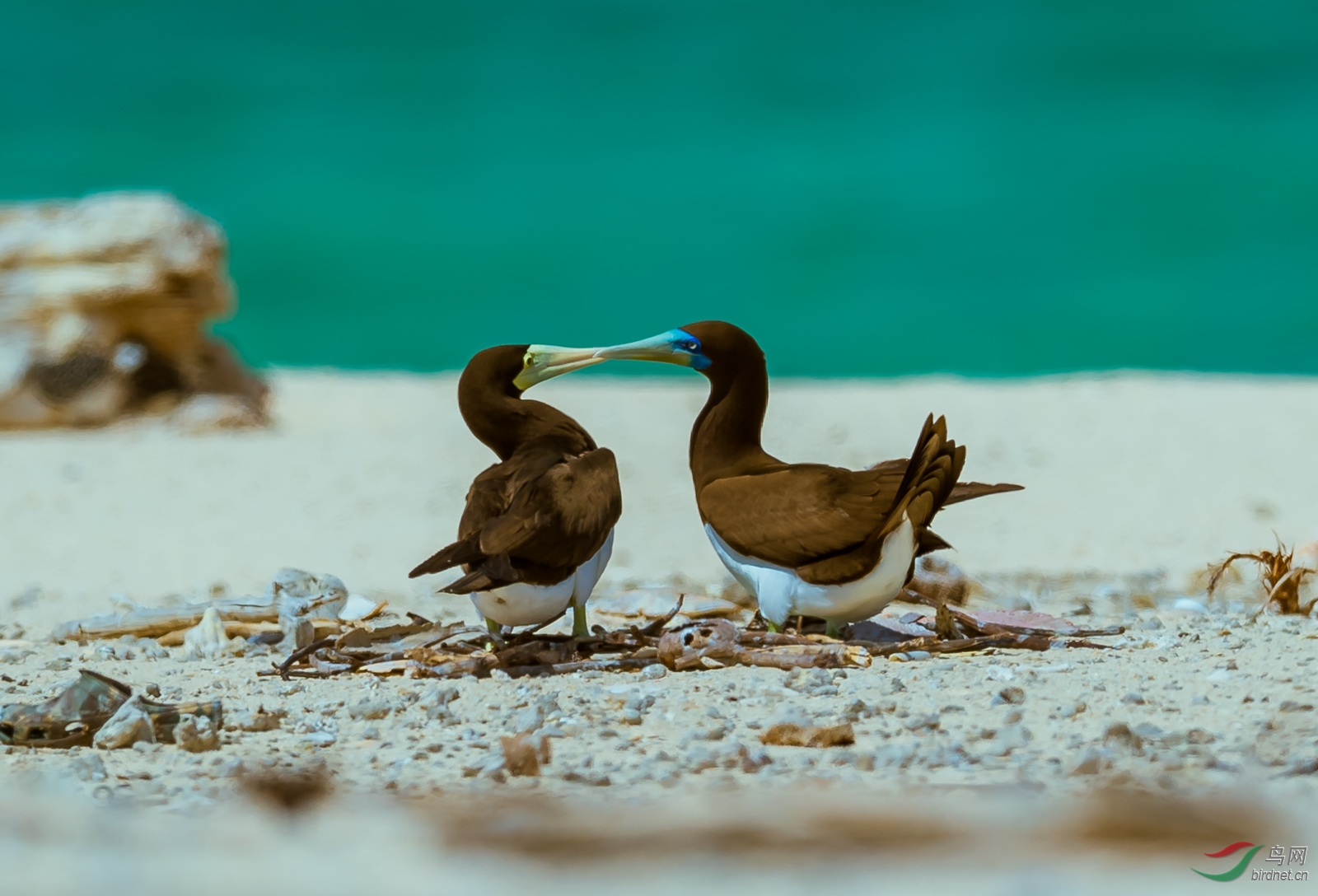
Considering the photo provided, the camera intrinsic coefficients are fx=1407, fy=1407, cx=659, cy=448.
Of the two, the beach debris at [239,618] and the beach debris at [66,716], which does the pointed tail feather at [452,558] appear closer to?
the beach debris at [66,716]

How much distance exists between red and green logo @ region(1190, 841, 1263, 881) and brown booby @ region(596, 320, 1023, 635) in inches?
65.0

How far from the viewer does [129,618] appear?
5.79 m

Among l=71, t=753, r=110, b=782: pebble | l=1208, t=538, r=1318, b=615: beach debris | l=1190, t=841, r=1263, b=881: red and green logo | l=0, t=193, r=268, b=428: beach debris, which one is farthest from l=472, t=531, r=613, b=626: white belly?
l=0, t=193, r=268, b=428: beach debris

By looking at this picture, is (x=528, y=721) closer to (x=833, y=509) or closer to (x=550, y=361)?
(x=833, y=509)

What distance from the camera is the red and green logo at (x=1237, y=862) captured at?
2723mm

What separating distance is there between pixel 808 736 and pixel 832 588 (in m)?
1.02

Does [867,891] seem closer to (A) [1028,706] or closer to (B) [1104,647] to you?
(A) [1028,706]

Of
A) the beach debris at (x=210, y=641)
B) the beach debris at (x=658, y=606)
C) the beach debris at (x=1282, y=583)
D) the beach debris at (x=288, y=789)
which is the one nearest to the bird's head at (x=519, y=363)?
A: the beach debris at (x=658, y=606)

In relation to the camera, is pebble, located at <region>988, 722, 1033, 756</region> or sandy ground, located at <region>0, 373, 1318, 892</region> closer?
sandy ground, located at <region>0, 373, 1318, 892</region>

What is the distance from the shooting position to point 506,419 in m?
4.83

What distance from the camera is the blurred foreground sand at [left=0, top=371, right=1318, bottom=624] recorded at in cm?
827

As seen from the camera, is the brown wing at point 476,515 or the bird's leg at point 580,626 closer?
the brown wing at point 476,515

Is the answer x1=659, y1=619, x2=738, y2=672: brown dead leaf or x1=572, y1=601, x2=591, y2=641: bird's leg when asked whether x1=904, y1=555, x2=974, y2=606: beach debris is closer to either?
x1=659, y1=619, x2=738, y2=672: brown dead leaf

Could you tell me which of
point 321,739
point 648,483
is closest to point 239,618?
point 321,739
